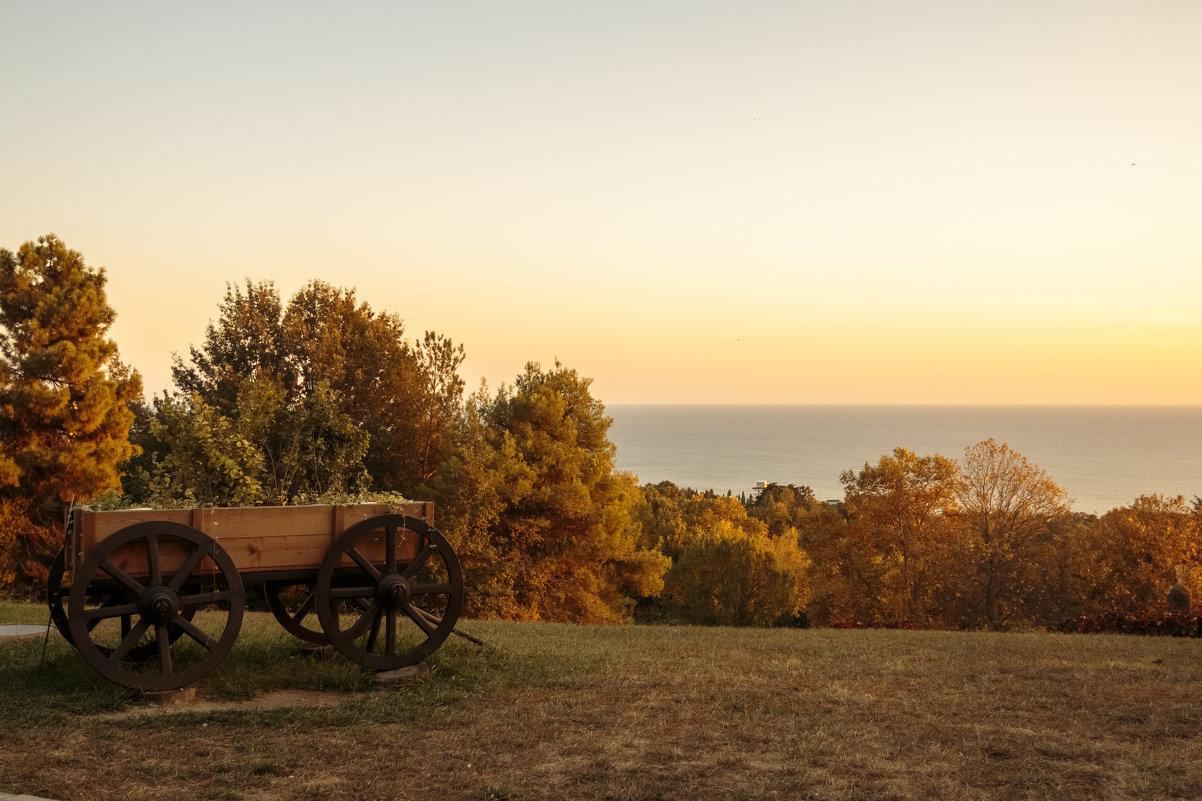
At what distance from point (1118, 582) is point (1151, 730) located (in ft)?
86.8

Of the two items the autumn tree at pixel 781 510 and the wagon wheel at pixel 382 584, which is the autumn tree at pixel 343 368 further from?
the autumn tree at pixel 781 510

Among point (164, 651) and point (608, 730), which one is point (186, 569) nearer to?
point (164, 651)

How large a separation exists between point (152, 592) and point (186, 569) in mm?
320

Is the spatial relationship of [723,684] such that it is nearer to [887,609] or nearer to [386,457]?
[386,457]

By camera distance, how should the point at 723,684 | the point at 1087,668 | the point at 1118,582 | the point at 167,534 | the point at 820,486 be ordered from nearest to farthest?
the point at 167,534
the point at 723,684
the point at 1087,668
the point at 1118,582
the point at 820,486

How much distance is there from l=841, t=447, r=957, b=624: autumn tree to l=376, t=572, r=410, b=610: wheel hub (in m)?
27.0

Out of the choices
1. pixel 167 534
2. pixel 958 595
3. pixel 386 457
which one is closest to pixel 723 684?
pixel 167 534

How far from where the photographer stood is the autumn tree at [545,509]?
26.8m

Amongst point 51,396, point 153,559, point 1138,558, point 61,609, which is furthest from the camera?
point 1138,558

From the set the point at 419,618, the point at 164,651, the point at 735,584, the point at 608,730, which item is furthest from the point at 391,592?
the point at 735,584

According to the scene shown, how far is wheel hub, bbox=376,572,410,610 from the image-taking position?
846 cm

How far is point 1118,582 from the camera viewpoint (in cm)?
2953

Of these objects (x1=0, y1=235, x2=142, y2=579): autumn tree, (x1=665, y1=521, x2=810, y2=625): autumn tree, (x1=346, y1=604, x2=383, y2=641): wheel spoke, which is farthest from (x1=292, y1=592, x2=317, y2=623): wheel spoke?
(x1=665, y1=521, x2=810, y2=625): autumn tree

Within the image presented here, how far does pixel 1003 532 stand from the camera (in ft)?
104
